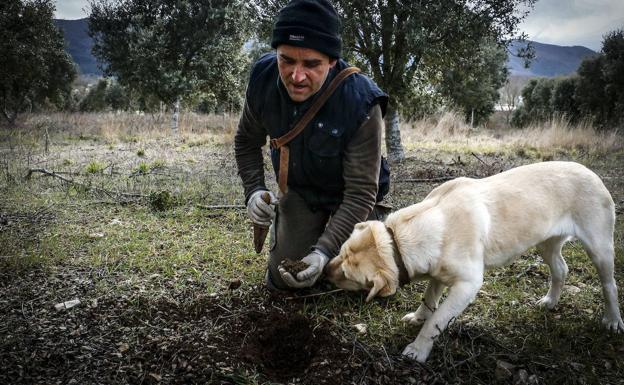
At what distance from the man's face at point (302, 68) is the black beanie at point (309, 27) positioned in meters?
0.05

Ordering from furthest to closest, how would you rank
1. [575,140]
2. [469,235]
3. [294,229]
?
1. [575,140]
2. [294,229]
3. [469,235]

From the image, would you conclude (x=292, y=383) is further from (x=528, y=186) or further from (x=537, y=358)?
(x=528, y=186)

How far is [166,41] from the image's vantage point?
21141 millimetres

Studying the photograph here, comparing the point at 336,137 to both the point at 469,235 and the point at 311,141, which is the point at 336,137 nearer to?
the point at 311,141

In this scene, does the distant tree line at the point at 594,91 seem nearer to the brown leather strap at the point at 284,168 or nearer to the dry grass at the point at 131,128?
the dry grass at the point at 131,128

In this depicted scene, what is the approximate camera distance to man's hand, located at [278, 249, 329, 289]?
2.96 meters

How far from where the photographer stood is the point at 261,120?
12.2 feet

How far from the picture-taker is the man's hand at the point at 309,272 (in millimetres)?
2965

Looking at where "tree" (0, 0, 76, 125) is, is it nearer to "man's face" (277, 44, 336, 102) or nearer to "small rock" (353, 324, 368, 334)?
"man's face" (277, 44, 336, 102)

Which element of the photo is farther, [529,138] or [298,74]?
[529,138]

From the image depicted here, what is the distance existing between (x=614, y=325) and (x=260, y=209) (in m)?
2.91

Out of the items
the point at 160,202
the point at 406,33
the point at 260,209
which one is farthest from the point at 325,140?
the point at 406,33

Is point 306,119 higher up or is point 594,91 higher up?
point 594,91

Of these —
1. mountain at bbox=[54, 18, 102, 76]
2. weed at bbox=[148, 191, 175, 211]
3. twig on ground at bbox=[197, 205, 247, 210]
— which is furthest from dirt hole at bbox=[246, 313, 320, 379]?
mountain at bbox=[54, 18, 102, 76]
